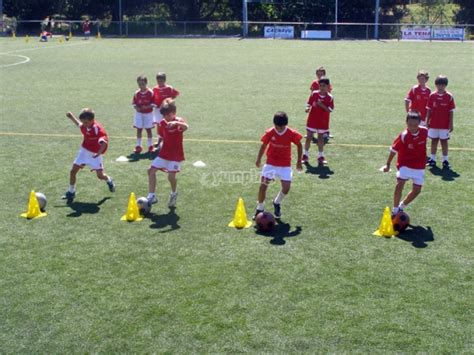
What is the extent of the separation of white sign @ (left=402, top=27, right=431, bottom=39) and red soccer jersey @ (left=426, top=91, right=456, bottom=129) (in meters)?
44.8

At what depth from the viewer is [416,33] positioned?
56125 mm

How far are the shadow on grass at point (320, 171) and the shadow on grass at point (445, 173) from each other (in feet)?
7.27

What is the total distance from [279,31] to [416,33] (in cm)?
1265

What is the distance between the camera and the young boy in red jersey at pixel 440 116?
Answer: 44.4ft

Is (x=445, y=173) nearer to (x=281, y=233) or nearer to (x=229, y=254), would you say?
(x=281, y=233)

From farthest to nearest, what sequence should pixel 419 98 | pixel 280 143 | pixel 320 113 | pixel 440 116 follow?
pixel 419 98
pixel 320 113
pixel 440 116
pixel 280 143

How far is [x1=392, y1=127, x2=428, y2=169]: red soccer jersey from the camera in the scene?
1009 centimetres

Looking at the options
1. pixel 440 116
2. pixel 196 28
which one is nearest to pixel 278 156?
pixel 440 116

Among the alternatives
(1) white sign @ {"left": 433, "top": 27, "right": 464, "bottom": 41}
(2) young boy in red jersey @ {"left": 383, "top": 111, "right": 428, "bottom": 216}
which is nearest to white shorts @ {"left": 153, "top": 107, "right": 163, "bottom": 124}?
(2) young boy in red jersey @ {"left": 383, "top": 111, "right": 428, "bottom": 216}

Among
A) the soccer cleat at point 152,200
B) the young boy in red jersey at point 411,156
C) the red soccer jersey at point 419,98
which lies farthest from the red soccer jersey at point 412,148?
the red soccer jersey at point 419,98

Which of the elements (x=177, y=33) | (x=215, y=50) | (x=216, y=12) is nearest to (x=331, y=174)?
(x=215, y=50)

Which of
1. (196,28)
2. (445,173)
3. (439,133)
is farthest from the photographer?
(196,28)

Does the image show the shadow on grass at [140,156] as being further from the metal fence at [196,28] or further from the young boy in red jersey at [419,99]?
the metal fence at [196,28]

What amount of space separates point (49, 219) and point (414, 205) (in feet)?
21.0
